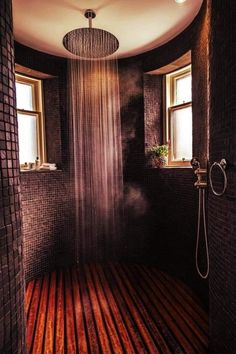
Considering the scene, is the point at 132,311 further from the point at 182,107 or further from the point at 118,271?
the point at 182,107

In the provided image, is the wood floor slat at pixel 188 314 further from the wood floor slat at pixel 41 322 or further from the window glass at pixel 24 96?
the window glass at pixel 24 96

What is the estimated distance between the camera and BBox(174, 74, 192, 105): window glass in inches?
109

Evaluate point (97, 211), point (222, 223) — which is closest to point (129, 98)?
point (97, 211)

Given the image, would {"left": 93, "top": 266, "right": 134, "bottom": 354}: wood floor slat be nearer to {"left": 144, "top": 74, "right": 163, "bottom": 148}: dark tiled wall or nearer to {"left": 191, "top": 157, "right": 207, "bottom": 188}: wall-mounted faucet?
{"left": 191, "top": 157, "right": 207, "bottom": 188}: wall-mounted faucet

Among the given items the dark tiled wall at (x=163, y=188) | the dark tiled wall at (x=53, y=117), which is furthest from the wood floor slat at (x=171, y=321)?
the dark tiled wall at (x=53, y=117)

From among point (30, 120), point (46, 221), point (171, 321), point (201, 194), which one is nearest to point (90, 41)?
point (30, 120)

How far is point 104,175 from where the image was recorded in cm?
311

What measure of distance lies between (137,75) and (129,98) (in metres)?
0.32

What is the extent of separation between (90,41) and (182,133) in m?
1.53

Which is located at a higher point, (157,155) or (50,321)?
(157,155)

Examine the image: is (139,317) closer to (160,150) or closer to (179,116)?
(160,150)

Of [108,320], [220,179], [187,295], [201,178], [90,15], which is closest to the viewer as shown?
[220,179]

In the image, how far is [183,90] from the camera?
9.40 feet

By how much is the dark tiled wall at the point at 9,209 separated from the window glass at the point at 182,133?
87.6 inches
